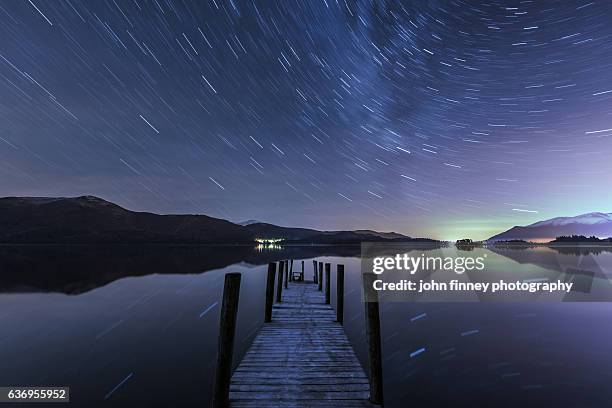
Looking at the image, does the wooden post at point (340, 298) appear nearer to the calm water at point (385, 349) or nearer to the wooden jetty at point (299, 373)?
the wooden jetty at point (299, 373)

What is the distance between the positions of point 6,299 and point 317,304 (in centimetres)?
2235

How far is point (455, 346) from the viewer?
13.6 meters

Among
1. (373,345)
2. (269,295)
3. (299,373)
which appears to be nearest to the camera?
(373,345)

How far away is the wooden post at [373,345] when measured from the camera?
6.26 meters

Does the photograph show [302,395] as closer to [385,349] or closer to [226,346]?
[226,346]

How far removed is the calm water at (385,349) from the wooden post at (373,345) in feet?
11.3

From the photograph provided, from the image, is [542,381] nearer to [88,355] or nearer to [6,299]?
[88,355]

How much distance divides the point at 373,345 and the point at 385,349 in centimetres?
771

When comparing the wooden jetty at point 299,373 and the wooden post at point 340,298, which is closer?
the wooden jetty at point 299,373

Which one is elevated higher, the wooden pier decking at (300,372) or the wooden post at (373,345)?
the wooden post at (373,345)

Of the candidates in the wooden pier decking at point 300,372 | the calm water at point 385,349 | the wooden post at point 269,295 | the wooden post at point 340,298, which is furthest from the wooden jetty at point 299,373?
the calm water at point 385,349

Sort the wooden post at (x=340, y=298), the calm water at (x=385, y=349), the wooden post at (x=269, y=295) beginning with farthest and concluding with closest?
the wooden post at (x=340, y=298) < the wooden post at (x=269, y=295) < the calm water at (x=385, y=349)

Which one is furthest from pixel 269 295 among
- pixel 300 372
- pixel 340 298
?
pixel 300 372

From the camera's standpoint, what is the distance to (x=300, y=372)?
732 centimetres
